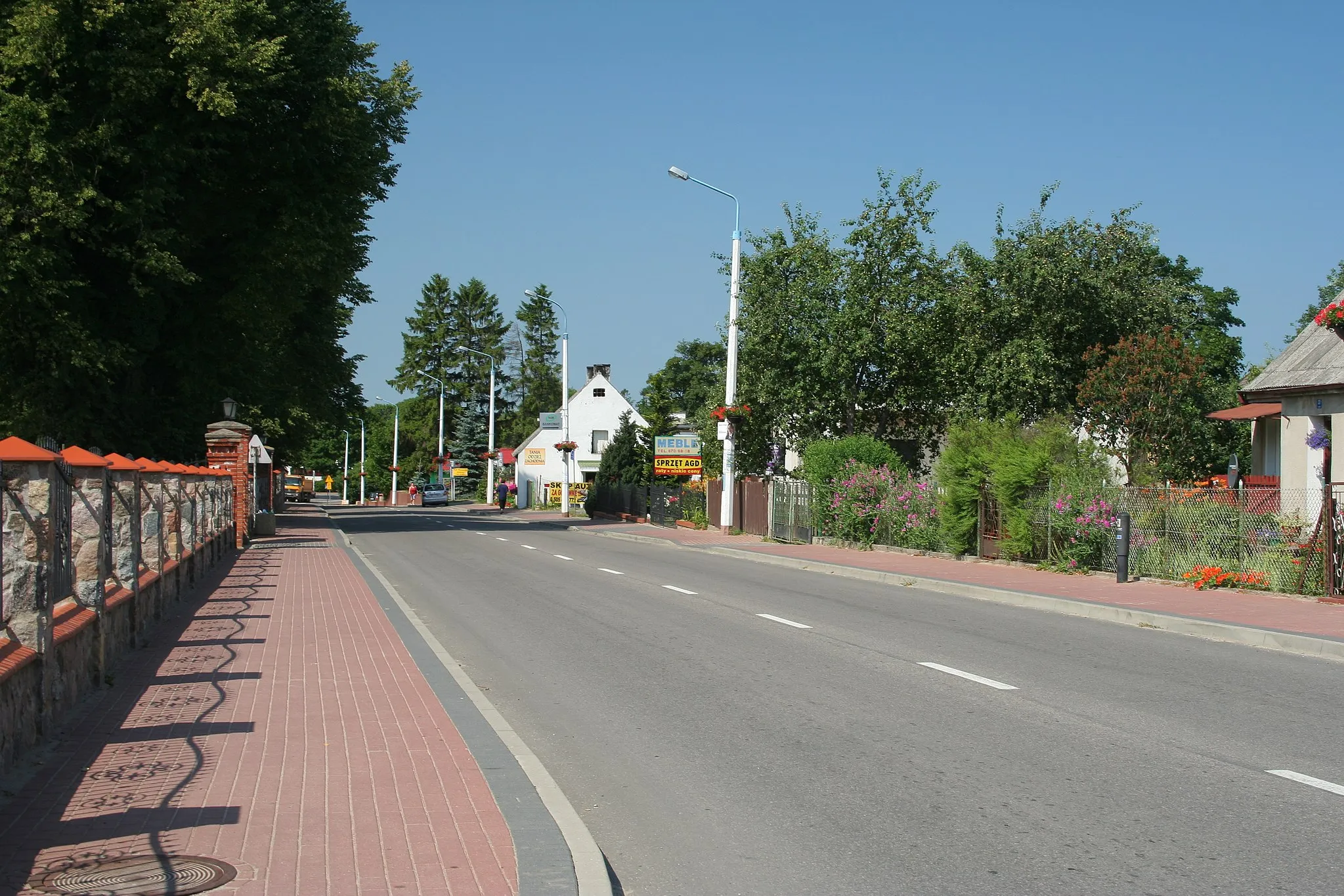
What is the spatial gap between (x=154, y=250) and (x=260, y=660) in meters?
20.6

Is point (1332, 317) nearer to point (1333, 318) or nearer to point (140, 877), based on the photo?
point (1333, 318)

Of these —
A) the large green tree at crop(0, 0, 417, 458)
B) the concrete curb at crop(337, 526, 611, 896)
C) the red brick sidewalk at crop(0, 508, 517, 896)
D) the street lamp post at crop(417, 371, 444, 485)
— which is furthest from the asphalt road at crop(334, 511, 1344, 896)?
the street lamp post at crop(417, 371, 444, 485)

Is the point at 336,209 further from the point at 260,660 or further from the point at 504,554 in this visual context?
the point at 260,660

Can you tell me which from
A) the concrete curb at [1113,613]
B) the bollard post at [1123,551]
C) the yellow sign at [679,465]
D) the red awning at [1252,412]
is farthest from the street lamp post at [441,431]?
the bollard post at [1123,551]

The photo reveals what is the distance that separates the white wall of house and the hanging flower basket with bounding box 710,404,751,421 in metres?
51.0

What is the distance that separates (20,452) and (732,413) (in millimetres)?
26823

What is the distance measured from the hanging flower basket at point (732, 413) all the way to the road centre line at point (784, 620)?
18.7 m

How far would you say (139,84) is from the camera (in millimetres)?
27547

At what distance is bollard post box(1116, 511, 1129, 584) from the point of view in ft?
58.3

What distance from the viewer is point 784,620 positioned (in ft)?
45.9

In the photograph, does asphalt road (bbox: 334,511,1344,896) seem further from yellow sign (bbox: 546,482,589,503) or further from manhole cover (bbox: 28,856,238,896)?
yellow sign (bbox: 546,482,589,503)

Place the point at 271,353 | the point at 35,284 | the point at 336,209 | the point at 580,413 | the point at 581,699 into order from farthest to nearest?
the point at 580,413 → the point at 271,353 → the point at 336,209 → the point at 35,284 → the point at 581,699

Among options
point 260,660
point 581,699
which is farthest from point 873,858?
point 260,660

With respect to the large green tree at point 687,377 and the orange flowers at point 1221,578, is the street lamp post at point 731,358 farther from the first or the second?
the large green tree at point 687,377
